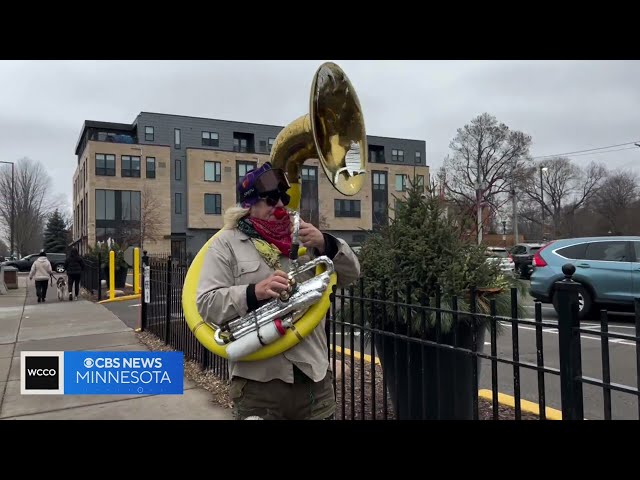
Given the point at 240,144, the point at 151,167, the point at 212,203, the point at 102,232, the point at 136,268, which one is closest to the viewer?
the point at 136,268

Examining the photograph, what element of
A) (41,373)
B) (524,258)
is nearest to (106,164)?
(524,258)

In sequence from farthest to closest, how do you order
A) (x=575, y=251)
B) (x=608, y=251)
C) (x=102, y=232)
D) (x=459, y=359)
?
(x=102, y=232), (x=575, y=251), (x=608, y=251), (x=459, y=359)

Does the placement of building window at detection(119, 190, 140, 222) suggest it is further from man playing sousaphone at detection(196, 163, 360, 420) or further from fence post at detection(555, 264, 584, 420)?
fence post at detection(555, 264, 584, 420)

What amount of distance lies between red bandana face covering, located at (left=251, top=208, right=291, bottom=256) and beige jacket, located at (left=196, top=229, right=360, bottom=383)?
0.07 meters

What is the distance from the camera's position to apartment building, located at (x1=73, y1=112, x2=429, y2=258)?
38.1m

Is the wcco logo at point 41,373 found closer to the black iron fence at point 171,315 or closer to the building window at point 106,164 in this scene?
the black iron fence at point 171,315

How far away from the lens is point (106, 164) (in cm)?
3838

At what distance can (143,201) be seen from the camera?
38219mm

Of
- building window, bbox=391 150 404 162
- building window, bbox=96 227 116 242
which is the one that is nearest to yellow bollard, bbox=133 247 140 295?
building window, bbox=96 227 116 242

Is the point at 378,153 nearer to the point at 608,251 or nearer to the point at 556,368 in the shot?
the point at 608,251

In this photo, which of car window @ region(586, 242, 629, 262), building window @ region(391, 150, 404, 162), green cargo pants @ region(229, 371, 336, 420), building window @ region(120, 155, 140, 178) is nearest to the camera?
green cargo pants @ region(229, 371, 336, 420)

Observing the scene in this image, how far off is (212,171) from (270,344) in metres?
41.3
